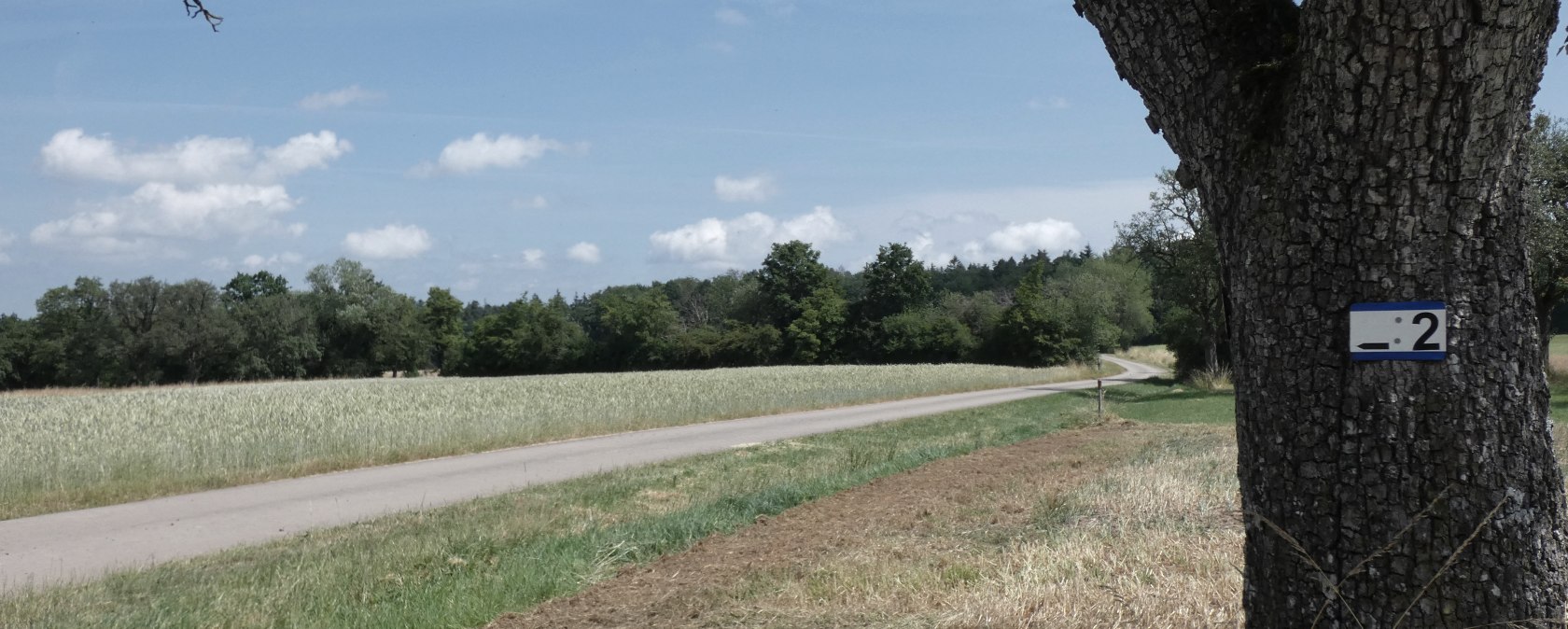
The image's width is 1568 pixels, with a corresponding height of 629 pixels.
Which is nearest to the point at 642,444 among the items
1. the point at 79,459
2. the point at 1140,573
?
the point at 79,459

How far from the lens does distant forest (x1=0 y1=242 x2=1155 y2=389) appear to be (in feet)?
209

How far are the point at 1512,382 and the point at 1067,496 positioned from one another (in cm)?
589

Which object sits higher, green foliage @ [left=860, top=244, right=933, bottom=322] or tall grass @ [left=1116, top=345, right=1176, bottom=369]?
green foliage @ [left=860, top=244, right=933, bottom=322]

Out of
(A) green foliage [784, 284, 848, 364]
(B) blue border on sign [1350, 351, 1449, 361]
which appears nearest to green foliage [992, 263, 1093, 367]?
(A) green foliage [784, 284, 848, 364]

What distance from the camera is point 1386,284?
3.07 meters

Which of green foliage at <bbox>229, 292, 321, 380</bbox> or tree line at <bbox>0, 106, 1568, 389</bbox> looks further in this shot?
green foliage at <bbox>229, 292, 321, 380</bbox>

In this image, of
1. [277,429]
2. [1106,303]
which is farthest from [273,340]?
[1106,303]

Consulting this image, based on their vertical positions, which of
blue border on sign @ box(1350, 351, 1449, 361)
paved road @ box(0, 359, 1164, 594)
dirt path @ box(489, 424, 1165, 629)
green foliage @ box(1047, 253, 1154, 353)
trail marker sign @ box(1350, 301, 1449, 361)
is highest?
green foliage @ box(1047, 253, 1154, 353)

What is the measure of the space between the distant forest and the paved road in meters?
52.8

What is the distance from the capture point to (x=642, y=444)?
62.5ft

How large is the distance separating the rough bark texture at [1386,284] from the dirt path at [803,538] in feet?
9.89

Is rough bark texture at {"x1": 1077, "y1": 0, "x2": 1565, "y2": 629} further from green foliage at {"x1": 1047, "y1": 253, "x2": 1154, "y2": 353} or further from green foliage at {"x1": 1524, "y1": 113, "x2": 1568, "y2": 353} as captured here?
green foliage at {"x1": 1047, "y1": 253, "x2": 1154, "y2": 353}

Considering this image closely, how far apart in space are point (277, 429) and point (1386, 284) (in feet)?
56.5

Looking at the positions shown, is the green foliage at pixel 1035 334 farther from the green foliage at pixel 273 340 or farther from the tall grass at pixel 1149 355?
the green foliage at pixel 273 340
